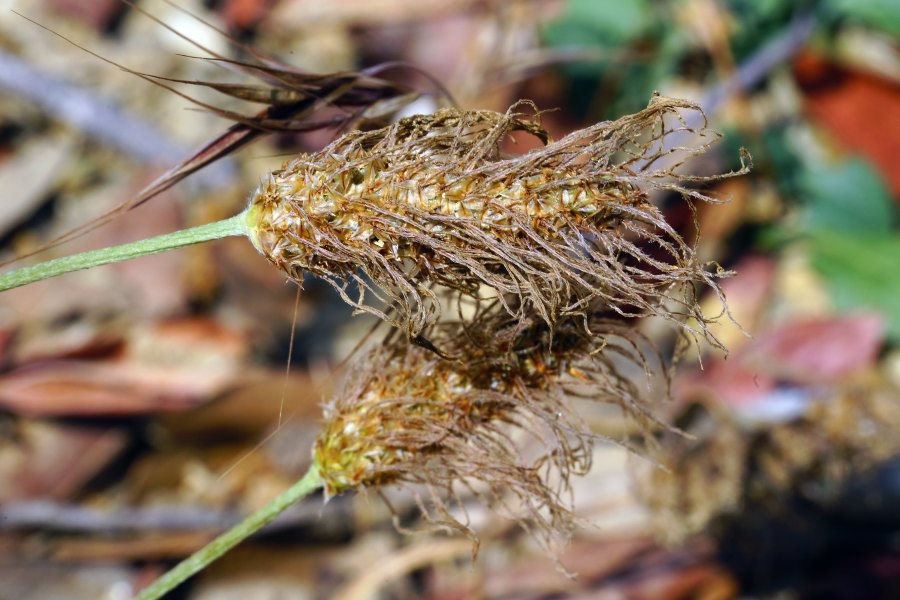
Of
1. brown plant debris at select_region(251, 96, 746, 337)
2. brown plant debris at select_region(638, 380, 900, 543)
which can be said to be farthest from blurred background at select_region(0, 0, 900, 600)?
brown plant debris at select_region(251, 96, 746, 337)

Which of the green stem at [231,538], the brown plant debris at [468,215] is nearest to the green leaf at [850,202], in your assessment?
the brown plant debris at [468,215]

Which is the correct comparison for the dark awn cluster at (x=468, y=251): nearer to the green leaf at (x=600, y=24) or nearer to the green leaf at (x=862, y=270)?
the green leaf at (x=862, y=270)

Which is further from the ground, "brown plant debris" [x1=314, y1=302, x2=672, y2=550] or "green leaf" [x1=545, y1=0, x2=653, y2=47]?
"green leaf" [x1=545, y1=0, x2=653, y2=47]

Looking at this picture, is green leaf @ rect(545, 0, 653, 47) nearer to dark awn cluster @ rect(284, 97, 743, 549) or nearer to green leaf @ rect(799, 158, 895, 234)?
green leaf @ rect(799, 158, 895, 234)

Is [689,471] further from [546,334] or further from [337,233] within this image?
[337,233]

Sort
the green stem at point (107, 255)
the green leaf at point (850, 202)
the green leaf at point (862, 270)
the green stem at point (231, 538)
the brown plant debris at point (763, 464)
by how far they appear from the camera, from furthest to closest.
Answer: the green leaf at point (850, 202) < the green leaf at point (862, 270) < the brown plant debris at point (763, 464) < the green stem at point (231, 538) < the green stem at point (107, 255)

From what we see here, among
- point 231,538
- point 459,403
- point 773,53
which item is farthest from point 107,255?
point 773,53

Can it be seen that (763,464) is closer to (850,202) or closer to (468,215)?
(850,202)
